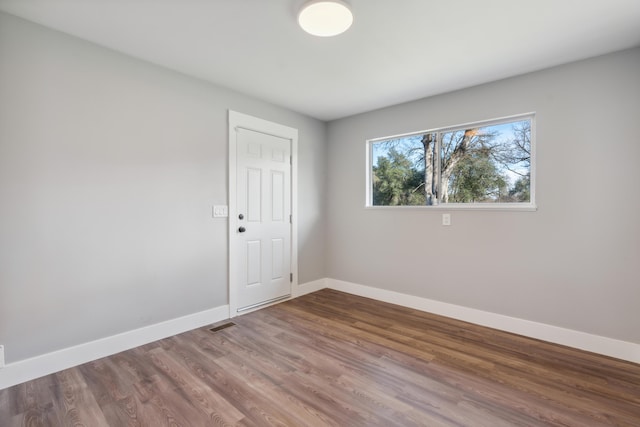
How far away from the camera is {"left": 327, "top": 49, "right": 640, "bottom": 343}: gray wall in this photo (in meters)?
2.41

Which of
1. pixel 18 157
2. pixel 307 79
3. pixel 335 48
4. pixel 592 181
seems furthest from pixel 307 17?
pixel 592 181

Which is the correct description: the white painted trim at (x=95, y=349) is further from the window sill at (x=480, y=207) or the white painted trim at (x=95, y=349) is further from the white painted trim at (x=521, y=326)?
the window sill at (x=480, y=207)

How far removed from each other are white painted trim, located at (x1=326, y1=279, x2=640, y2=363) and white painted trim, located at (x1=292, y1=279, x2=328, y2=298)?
66 centimetres

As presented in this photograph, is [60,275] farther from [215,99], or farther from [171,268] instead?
[215,99]

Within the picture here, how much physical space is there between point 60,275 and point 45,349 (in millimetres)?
530

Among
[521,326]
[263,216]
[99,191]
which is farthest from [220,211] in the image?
[521,326]

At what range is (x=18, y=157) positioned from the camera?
205cm

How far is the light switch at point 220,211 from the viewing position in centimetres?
314

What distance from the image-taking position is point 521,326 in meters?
2.86

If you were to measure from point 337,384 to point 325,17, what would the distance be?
8.03 feet

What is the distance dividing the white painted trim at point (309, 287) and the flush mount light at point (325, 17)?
119 inches

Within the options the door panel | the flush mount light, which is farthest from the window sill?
the flush mount light

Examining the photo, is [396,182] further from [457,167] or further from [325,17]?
[325,17]

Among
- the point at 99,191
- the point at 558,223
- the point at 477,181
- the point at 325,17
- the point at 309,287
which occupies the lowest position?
the point at 309,287
